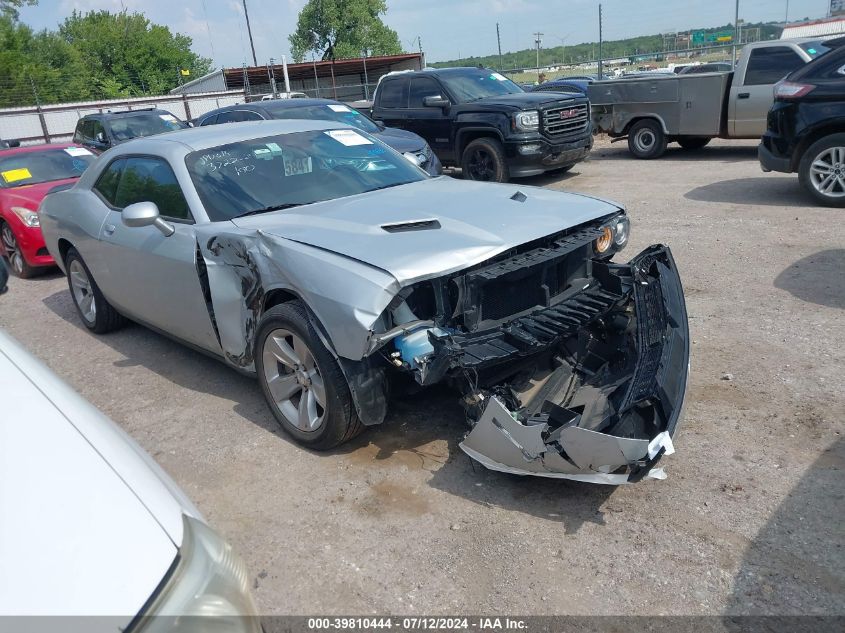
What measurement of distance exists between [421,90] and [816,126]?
623cm

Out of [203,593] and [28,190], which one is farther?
[28,190]

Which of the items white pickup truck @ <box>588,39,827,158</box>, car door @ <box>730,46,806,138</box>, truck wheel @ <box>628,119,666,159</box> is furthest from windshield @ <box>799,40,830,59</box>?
truck wheel @ <box>628,119,666,159</box>

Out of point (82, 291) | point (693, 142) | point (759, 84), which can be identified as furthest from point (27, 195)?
point (693, 142)

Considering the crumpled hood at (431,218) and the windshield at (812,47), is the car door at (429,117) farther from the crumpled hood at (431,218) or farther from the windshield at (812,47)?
the crumpled hood at (431,218)

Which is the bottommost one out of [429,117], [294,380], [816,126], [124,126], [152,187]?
[294,380]

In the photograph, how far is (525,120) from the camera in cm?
1023

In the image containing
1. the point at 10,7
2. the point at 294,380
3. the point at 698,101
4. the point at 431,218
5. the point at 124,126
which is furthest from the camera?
the point at 10,7

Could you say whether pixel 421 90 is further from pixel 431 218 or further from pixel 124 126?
pixel 431 218

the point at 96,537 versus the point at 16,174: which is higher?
the point at 16,174

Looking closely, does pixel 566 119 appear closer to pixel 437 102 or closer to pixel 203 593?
pixel 437 102

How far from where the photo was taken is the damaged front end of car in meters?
2.86

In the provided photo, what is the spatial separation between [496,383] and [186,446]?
1940 millimetres

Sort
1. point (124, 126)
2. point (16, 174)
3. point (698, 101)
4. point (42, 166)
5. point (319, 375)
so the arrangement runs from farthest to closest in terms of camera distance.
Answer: point (124, 126)
point (698, 101)
point (42, 166)
point (16, 174)
point (319, 375)

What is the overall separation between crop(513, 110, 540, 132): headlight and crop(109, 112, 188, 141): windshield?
702 cm
